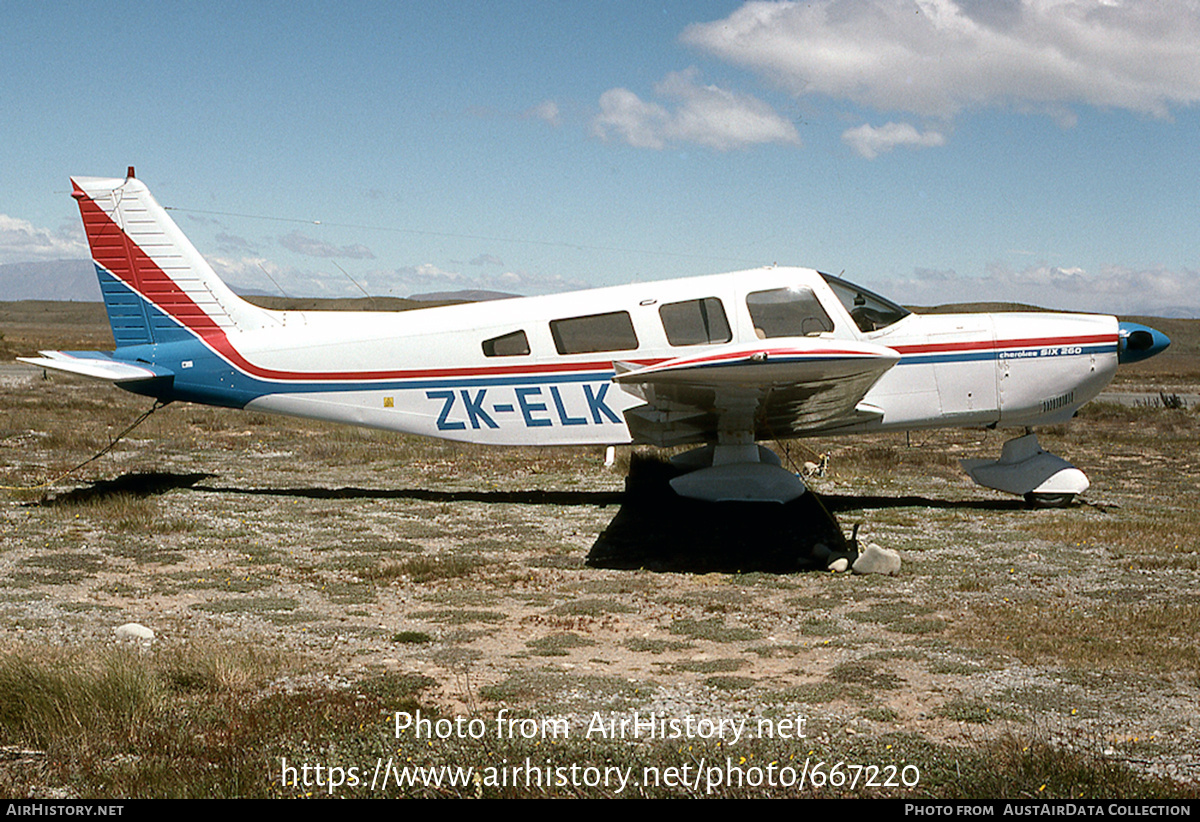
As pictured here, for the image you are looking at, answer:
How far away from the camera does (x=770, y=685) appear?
5152mm

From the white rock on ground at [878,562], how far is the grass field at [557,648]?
207 mm

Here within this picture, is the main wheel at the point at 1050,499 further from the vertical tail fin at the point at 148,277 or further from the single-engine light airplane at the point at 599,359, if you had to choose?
the vertical tail fin at the point at 148,277

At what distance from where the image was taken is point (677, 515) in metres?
10.4

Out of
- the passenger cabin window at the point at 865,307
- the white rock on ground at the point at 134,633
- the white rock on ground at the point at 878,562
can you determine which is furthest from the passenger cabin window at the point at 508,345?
the white rock on ground at the point at 134,633

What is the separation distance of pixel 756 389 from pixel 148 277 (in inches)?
299

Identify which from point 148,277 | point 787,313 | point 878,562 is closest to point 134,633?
point 878,562

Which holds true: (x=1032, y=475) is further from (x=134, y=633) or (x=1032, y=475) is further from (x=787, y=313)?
(x=134, y=633)

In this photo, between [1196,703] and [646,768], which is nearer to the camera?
[646,768]

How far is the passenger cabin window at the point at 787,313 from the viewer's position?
947 cm

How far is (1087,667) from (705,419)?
16.0 feet

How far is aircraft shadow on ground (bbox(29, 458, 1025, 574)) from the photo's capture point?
27.8 feet

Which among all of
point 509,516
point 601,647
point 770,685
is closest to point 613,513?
point 509,516
